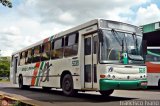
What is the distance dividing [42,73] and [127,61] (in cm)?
724

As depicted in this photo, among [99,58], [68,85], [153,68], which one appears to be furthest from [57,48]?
[153,68]

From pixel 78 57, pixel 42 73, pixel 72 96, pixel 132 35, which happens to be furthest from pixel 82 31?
pixel 42 73

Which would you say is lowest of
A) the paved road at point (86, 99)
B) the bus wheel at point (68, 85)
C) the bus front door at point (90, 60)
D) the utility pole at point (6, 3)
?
the paved road at point (86, 99)

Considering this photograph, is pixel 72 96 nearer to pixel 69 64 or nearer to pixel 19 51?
pixel 69 64

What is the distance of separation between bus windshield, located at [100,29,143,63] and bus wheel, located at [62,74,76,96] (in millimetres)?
2959

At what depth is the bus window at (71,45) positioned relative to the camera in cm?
1478

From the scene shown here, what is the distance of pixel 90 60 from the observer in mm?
13414

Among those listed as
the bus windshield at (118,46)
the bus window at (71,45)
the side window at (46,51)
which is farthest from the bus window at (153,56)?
the bus windshield at (118,46)

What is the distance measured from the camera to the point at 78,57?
560 inches

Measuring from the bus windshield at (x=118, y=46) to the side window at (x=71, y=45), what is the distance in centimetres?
230

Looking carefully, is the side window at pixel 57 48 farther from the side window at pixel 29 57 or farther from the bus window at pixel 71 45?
the side window at pixel 29 57

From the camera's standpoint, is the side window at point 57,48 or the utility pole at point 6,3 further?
the side window at point 57,48

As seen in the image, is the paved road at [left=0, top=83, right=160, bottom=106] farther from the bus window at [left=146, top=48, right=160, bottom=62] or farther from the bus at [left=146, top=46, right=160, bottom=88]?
the bus window at [left=146, top=48, right=160, bottom=62]

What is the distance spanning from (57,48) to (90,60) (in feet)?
13.0
